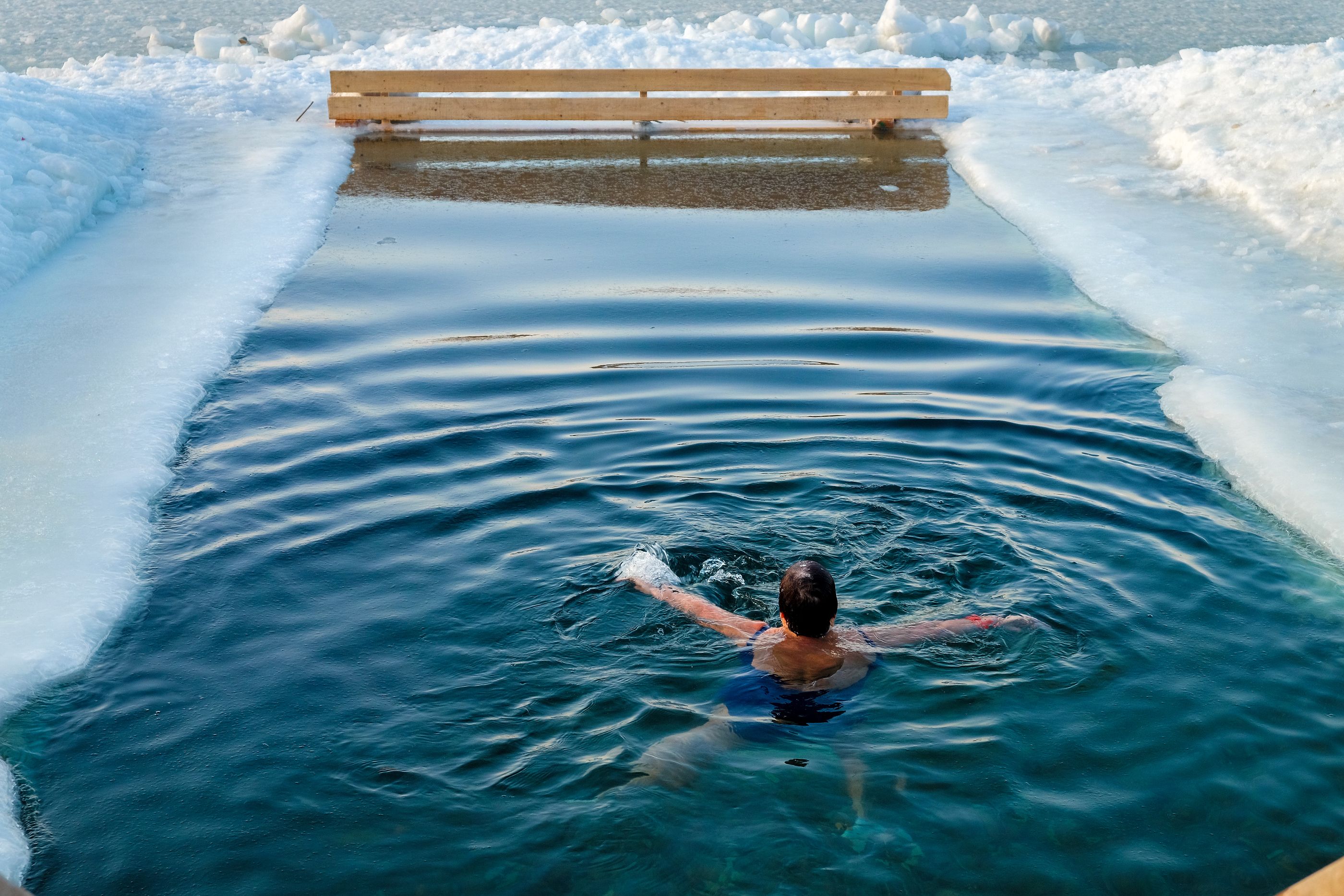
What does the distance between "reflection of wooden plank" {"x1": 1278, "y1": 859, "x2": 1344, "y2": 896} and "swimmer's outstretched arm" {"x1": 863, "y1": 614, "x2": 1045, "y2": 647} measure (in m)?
2.79

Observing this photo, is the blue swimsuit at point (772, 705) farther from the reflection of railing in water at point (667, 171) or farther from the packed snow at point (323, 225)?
the reflection of railing in water at point (667, 171)

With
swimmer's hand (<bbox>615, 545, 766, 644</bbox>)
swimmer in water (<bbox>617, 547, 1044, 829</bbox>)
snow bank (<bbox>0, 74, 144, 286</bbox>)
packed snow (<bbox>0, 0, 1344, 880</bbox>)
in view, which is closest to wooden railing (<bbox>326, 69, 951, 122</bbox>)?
packed snow (<bbox>0, 0, 1344, 880</bbox>)

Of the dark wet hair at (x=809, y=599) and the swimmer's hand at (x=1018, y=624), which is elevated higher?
the dark wet hair at (x=809, y=599)

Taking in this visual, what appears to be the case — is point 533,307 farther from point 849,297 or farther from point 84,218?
point 84,218

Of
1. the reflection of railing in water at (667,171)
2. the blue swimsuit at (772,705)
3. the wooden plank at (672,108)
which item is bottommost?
the blue swimsuit at (772,705)

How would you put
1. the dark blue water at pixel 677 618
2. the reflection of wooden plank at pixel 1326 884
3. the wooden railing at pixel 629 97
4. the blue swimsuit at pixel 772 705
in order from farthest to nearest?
the wooden railing at pixel 629 97
the blue swimsuit at pixel 772 705
the dark blue water at pixel 677 618
the reflection of wooden plank at pixel 1326 884

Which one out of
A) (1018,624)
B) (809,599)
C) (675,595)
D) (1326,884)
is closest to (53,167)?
(675,595)

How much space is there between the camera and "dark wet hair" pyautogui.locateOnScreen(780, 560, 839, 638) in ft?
17.6


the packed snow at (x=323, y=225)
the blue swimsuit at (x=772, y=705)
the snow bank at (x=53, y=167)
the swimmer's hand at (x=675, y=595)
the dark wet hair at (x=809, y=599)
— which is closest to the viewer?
the blue swimsuit at (x=772, y=705)

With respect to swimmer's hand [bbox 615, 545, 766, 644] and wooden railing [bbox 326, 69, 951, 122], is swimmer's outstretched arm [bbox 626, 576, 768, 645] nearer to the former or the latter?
swimmer's hand [bbox 615, 545, 766, 644]

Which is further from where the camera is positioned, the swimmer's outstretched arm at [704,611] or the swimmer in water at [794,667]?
the swimmer's outstretched arm at [704,611]

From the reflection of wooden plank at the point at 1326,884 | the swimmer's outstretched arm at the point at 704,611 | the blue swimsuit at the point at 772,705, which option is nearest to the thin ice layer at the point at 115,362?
the swimmer's outstretched arm at the point at 704,611

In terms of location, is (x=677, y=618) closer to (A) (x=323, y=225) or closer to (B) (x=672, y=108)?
(A) (x=323, y=225)

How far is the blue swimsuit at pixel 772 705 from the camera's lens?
17.0ft
